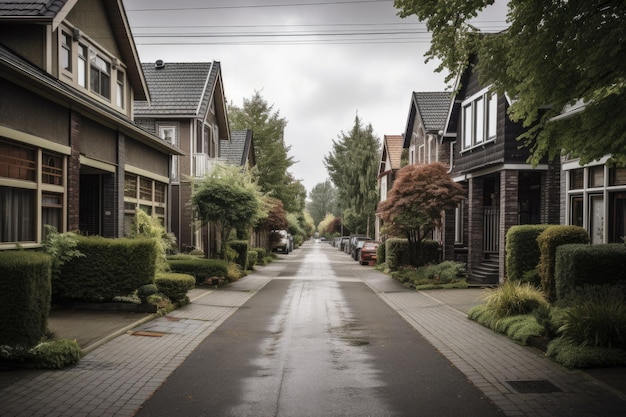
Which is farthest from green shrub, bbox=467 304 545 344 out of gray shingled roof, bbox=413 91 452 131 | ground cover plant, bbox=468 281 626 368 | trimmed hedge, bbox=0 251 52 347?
gray shingled roof, bbox=413 91 452 131

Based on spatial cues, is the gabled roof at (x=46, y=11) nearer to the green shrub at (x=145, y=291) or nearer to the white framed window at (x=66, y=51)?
the white framed window at (x=66, y=51)

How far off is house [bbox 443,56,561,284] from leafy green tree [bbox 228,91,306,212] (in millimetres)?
20001

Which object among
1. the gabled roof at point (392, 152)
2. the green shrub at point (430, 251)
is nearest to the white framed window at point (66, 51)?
the green shrub at point (430, 251)

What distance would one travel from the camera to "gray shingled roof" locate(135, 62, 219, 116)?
26.1 meters

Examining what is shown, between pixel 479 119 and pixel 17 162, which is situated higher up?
pixel 479 119

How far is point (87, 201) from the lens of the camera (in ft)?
53.1

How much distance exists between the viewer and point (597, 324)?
26.6 feet

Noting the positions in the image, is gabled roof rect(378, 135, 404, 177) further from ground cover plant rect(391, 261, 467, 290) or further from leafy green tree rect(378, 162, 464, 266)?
ground cover plant rect(391, 261, 467, 290)

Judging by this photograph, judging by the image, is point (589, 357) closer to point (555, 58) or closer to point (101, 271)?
point (555, 58)

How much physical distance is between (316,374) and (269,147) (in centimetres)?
3806

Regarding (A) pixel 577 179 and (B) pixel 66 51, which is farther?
(A) pixel 577 179

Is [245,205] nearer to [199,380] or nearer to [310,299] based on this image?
[310,299]

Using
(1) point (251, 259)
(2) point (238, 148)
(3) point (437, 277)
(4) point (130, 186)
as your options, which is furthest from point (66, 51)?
(2) point (238, 148)

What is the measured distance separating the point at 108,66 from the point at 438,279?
→ 517 inches
